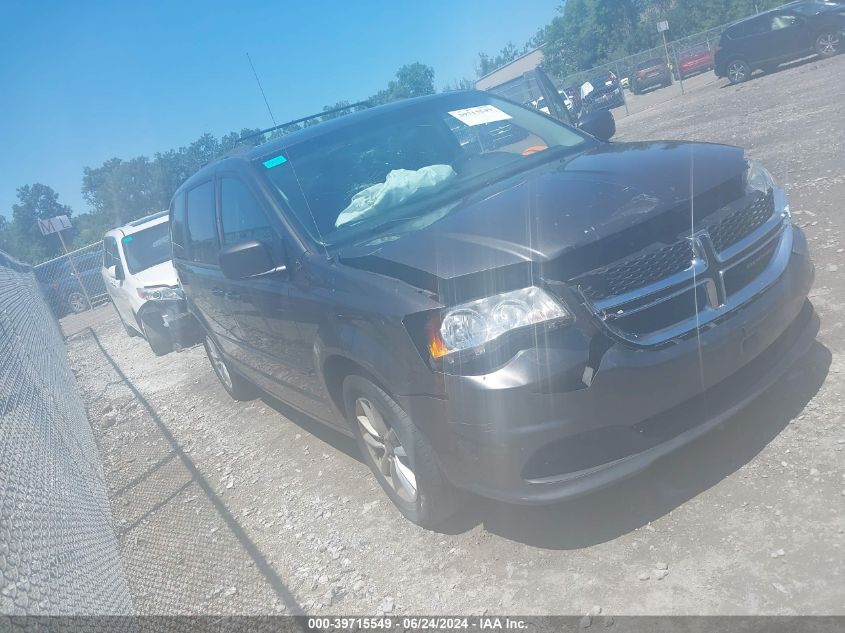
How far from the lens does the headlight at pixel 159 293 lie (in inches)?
353

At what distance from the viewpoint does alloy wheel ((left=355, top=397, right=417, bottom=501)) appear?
3311 millimetres

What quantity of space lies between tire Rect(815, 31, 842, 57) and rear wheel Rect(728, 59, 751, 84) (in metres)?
2.00

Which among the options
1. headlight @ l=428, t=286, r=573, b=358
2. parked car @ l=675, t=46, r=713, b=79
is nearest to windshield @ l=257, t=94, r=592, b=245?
headlight @ l=428, t=286, r=573, b=358

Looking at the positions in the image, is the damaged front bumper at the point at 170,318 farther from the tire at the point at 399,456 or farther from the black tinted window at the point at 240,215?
the tire at the point at 399,456

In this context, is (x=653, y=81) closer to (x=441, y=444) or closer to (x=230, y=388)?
(x=230, y=388)

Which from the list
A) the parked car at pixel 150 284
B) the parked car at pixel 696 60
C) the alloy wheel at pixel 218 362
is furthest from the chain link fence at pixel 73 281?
the parked car at pixel 696 60

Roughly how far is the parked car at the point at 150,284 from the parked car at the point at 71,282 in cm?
1207

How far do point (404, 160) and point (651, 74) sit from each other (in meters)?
33.4

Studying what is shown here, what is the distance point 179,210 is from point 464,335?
4.26 metres

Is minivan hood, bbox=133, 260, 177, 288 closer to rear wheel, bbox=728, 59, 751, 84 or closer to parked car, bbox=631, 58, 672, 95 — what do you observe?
rear wheel, bbox=728, 59, 751, 84

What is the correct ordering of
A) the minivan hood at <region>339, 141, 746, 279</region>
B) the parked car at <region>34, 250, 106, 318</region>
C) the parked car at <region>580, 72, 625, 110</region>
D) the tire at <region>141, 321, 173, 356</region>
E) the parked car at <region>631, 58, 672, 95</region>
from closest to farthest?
the minivan hood at <region>339, 141, 746, 279</region> < the tire at <region>141, 321, 173, 356</region> < the parked car at <region>34, 250, 106, 318</region> < the parked car at <region>580, 72, 625, 110</region> < the parked car at <region>631, 58, 672, 95</region>

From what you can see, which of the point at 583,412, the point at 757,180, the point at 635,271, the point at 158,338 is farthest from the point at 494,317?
the point at 158,338

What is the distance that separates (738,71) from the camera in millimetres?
21094

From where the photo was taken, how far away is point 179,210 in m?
6.04
